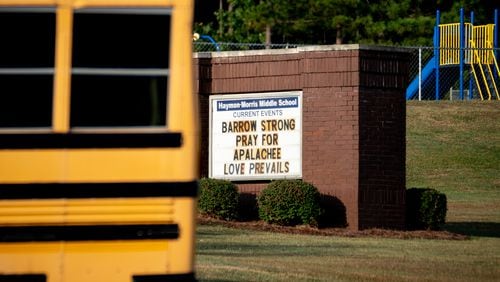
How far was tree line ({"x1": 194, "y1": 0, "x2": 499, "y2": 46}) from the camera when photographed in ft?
167

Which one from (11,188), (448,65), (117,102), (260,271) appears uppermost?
(448,65)

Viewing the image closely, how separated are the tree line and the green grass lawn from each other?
14437 mm

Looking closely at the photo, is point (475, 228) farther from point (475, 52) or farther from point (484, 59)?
point (484, 59)

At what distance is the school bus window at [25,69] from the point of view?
924 cm

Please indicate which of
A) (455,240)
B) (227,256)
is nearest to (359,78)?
(455,240)

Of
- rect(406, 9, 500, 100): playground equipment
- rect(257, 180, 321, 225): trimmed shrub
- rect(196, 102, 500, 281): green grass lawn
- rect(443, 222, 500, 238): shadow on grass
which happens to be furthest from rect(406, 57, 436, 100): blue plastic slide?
rect(257, 180, 321, 225): trimmed shrub

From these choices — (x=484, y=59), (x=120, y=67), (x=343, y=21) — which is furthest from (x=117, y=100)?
(x=343, y=21)

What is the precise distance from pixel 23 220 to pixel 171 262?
3.50 ft

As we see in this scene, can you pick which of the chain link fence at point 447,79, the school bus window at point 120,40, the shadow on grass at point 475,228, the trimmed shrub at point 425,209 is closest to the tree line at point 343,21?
the chain link fence at point 447,79

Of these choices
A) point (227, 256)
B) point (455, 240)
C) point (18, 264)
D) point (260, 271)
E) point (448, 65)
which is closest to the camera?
point (18, 264)

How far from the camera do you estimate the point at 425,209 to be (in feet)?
78.1

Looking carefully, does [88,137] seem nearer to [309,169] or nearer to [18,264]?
[18,264]

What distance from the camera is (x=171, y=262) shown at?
927 cm

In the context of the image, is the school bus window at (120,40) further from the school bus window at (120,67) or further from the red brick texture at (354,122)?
the red brick texture at (354,122)
